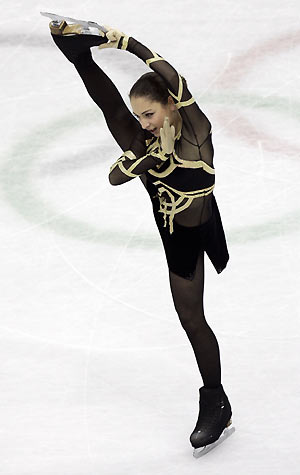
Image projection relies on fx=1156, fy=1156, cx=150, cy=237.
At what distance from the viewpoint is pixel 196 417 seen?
4941 mm

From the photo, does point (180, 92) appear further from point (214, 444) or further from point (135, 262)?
point (135, 262)

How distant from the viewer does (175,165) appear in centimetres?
424

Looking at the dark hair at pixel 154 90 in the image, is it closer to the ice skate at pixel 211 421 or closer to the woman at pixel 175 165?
the woman at pixel 175 165

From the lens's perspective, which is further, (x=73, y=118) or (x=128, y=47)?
(x=73, y=118)

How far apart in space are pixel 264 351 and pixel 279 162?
190cm

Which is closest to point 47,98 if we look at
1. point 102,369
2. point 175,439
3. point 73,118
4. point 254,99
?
point 73,118

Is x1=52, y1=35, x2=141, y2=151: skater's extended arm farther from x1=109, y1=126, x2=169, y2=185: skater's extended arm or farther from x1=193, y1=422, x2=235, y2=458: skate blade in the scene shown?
x1=193, y1=422, x2=235, y2=458: skate blade

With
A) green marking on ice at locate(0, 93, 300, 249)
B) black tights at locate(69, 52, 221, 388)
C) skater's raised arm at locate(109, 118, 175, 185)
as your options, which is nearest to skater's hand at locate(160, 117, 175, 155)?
skater's raised arm at locate(109, 118, 175, 185)

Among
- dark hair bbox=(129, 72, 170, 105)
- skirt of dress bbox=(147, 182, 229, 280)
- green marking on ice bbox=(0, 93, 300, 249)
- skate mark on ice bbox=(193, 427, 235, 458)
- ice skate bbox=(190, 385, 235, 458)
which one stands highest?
dark hair bbox=(129, 72, 170, 105)

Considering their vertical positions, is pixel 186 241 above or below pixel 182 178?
below

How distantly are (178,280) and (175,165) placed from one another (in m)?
0.51

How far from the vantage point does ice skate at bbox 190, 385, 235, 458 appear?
4656mm

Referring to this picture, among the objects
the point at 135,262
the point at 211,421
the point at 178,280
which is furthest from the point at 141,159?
the point at 135,262

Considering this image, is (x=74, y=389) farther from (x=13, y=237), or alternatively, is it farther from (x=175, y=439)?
(x=13, y=237)
